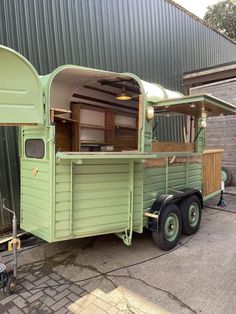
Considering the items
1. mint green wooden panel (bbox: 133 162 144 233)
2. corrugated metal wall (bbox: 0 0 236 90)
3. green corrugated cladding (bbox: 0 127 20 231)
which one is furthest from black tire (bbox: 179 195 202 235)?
corrugated metal wall (bbox: 0 0 236 90)

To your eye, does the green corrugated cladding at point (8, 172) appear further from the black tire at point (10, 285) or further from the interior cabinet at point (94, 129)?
the black tire at point (10, 285)

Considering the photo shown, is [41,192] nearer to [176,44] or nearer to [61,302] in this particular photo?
[61,302]

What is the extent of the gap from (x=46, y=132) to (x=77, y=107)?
7.92 ft

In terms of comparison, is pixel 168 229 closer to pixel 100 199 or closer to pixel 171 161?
pixel 171 161

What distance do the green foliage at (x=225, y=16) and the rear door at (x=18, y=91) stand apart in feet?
71.1

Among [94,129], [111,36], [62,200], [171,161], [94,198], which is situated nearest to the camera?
[62,200]

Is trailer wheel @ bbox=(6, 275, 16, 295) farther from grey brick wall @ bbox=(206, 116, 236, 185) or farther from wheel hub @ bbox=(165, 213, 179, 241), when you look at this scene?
grey brick wall @ bbox=(206, 116, 236, 185)

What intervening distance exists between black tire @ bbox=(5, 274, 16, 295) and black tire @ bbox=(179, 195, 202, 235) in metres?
3.18

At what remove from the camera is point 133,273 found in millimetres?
4070

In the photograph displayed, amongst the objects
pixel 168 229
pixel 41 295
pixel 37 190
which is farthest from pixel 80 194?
pixel 168 229

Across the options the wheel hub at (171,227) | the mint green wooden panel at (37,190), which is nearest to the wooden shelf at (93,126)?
the mint green wooden panel at (37,190)

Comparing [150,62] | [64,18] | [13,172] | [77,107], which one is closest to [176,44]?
[150,62]

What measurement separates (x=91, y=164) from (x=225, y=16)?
71.7 ft

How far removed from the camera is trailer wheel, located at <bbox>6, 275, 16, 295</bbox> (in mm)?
3496
